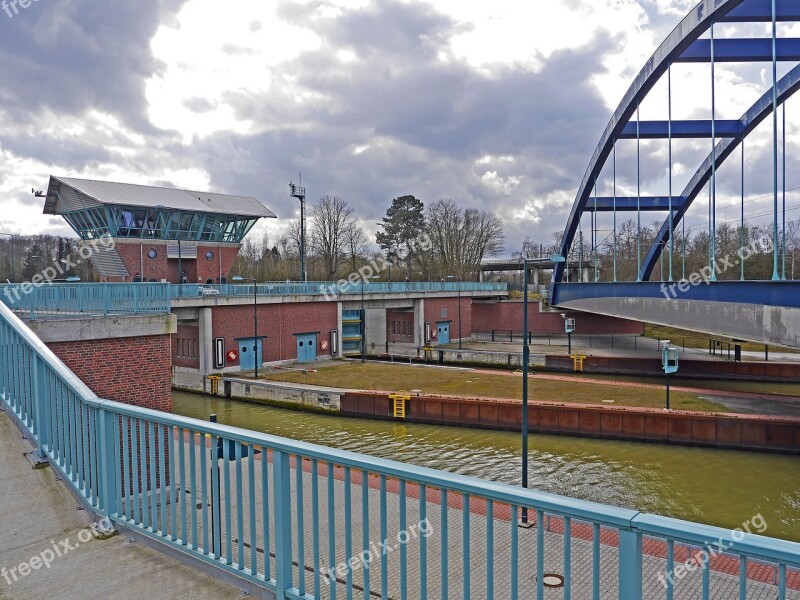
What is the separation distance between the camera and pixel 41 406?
5.68 m

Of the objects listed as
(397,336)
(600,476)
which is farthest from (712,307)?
(397,336)

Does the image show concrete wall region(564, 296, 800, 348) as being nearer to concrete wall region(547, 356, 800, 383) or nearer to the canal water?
the canal water

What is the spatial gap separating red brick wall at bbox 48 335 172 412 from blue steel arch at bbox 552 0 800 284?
70.2 feet

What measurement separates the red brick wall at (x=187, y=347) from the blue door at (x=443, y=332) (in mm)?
23518

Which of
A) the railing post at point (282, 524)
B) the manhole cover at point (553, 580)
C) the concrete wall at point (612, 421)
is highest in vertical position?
the railing post at point (282, 524)

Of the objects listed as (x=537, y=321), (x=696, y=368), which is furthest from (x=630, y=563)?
(x=537, y=321)

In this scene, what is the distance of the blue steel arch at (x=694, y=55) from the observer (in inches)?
807

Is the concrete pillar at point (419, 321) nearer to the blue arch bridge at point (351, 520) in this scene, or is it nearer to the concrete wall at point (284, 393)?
the concrete wall at point (284, 393)

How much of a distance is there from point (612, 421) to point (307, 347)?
21198 millimetres

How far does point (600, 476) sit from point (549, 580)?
33.6 feet

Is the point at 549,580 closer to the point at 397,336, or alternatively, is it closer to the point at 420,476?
the point at 420,476

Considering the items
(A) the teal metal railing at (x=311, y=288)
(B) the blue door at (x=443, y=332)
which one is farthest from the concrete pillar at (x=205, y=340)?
(B) the blue door at (x=443, y=332)

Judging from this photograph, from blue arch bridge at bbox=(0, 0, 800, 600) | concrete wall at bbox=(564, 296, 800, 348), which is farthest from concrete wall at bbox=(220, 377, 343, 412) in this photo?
concrete wall at bbox=(564, 296, 800, 348)

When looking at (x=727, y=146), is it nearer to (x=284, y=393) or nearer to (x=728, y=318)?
(x=728, y=318)
